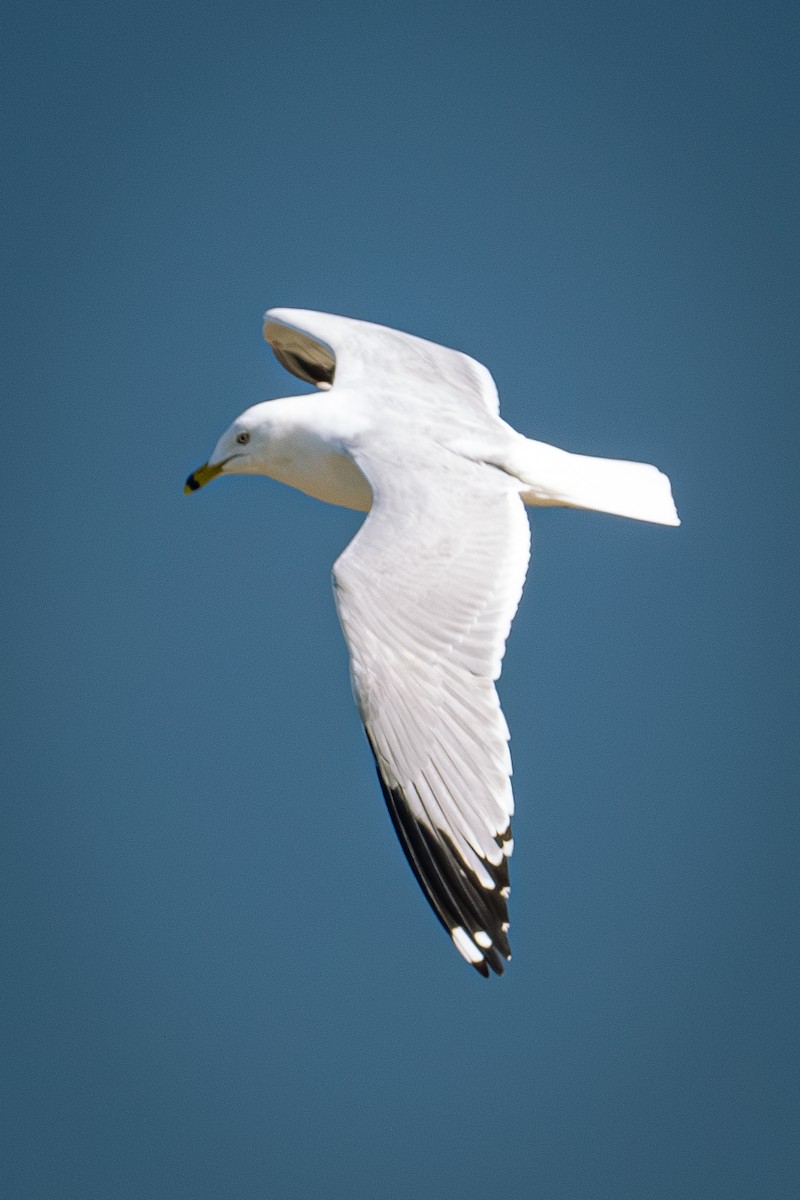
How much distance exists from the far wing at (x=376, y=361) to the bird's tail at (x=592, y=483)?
0.95 feet

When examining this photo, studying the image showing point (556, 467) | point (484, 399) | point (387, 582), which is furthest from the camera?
point (484, 399)

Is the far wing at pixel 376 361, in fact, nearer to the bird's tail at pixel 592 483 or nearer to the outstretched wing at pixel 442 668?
the bird's tail at pixel 592 483

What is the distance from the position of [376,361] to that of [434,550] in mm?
1151

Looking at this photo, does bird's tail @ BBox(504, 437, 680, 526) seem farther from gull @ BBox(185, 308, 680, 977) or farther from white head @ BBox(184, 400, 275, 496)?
white head @ BBox(184, 400, 275, 496)

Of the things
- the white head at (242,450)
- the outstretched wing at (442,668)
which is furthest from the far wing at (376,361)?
the outstretched wing at (442,668)

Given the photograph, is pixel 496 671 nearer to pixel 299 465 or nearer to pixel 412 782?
pixel 412 782

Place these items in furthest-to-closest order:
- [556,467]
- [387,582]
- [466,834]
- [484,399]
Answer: [484,399]
[556,467]
[387,582]
[466,834]

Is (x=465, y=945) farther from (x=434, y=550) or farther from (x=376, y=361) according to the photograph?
(x=376, y=361)

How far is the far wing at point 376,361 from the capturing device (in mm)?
5262

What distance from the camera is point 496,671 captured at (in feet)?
13.7

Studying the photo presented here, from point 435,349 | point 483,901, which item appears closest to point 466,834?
point 483,901

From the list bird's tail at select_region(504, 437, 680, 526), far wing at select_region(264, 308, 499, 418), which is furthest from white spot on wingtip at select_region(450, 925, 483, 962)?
far wing at select_region(264, 308, 499, 418)

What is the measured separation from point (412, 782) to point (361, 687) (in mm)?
218

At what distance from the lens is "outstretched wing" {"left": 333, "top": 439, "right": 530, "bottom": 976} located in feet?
13.0
